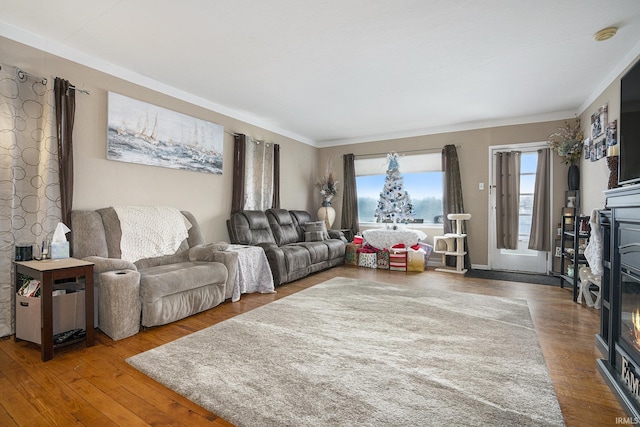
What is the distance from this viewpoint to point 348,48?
290 centimetres

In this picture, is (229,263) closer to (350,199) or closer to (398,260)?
(398,260)

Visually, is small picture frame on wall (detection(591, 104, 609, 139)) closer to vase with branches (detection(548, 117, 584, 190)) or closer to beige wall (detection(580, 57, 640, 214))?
beige wall (detection(580, 57, 640, 214))

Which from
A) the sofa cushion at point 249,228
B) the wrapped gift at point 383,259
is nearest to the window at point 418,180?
the wrapped gift at point 383,259

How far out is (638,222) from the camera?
165cm

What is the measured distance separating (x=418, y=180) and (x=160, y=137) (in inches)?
182

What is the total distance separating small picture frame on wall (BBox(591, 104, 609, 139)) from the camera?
140 inches

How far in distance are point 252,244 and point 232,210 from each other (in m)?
0.71

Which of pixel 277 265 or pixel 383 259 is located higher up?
pixel 277 265

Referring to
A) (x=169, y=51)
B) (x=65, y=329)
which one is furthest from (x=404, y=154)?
(x=65, y=329)

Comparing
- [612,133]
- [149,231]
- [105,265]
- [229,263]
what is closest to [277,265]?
[229,263]

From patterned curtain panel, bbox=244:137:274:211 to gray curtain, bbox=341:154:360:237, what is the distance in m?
1.86

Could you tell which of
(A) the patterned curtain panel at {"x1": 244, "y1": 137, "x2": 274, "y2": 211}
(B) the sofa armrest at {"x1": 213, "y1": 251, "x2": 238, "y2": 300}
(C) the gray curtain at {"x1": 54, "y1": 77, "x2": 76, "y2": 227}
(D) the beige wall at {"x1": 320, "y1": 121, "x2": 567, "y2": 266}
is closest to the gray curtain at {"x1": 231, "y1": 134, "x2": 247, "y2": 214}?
(A) the patterned curtain panel at {"x1": 244, "y1": 137, "x2": 274, "y2": 211}

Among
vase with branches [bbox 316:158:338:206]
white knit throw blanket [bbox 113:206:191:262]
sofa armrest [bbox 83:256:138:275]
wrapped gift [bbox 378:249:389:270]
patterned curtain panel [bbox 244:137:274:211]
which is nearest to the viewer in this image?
sofa armrest [bbox 83:256:138:275]

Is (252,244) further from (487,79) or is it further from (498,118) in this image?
(498,118)
